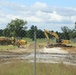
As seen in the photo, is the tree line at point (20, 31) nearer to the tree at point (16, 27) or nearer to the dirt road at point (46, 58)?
the tree at point (16, 27)

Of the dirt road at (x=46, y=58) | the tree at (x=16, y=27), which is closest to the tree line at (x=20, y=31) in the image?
the tree at (x=16, y=27)

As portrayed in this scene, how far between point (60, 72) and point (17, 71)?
6.50ft

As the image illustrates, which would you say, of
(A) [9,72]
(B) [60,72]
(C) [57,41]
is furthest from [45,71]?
(C) [57,41]

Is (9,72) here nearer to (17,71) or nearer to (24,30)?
(17,71)

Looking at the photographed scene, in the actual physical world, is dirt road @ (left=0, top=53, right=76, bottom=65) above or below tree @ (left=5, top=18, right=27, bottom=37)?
below

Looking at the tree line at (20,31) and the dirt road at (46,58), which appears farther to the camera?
the tree line at (20,31)

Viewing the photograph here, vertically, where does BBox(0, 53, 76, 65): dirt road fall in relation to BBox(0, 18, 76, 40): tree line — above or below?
below

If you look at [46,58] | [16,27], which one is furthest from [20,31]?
[46,58]

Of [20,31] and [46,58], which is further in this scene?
[20,31]

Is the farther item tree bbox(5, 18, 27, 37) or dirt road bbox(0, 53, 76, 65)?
tree bbox(5, 18, 27, 37)

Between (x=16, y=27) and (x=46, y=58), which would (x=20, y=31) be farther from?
(x=46, y=58)

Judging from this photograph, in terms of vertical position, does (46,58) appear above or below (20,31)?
below

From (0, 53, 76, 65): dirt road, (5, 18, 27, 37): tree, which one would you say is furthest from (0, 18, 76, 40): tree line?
(0, 53, 76, 65): dirt road

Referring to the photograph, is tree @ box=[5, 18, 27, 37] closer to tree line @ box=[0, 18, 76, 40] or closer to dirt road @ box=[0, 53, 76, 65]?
tree line @ box=[0, 18, 76, 40]
